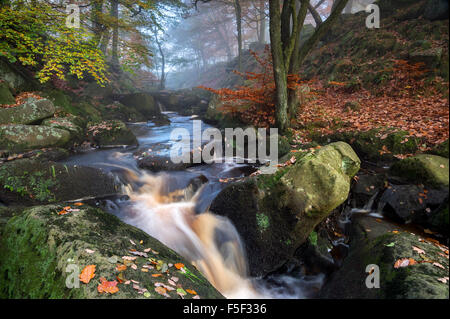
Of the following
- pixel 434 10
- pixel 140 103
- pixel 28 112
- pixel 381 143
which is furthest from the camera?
pixel 140 103

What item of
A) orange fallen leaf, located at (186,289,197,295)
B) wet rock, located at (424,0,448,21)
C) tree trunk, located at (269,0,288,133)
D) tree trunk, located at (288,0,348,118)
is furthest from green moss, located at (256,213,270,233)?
wet rock, located at (424,0,448,21)

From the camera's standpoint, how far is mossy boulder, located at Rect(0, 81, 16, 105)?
746 cm

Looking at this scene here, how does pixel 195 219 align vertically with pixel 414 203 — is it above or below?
below

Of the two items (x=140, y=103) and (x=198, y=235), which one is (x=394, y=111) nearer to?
(x=198, y=235)

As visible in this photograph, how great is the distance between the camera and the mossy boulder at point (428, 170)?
3.70 meters

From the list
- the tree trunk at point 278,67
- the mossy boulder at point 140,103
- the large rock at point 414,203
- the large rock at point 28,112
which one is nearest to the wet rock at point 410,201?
the large rock at point 414,203

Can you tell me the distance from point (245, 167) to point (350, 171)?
10.3 feet

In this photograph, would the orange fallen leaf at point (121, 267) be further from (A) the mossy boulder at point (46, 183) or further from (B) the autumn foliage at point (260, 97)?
(B) the autumn foliage at point (260, 97)

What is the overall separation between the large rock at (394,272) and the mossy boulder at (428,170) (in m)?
1.37

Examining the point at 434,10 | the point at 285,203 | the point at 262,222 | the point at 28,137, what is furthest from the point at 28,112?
the point at 434,10

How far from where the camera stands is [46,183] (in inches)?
192

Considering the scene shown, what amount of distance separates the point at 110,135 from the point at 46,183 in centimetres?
427

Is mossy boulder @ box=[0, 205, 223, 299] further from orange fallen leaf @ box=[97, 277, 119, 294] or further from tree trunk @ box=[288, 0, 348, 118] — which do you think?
tree trunk @ box=[288, 0, 348, 118]
